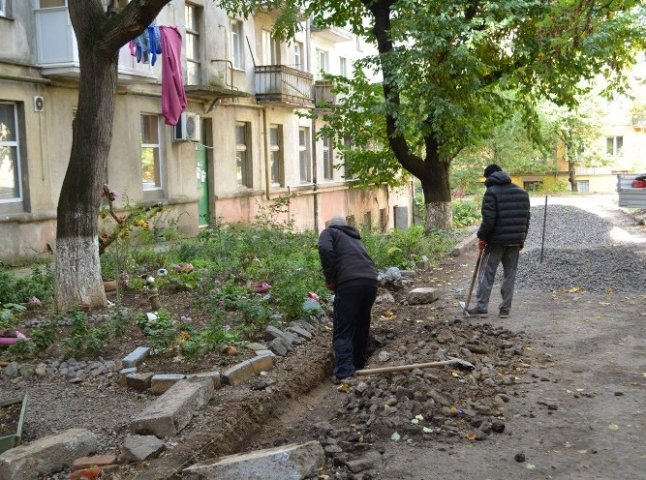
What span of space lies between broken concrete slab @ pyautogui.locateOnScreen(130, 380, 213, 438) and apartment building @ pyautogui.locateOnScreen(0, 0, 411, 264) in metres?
8.82

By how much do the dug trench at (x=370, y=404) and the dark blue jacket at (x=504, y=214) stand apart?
1.27 meters

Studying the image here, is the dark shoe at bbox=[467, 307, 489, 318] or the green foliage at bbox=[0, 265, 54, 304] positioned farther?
the green foliage at bbox=[0, 265, 54, 304]

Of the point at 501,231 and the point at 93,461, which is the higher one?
the point at 501,231

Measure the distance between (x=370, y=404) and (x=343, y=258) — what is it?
185 centimetres

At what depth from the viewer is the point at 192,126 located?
66.9 feet

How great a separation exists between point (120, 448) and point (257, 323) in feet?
10.3

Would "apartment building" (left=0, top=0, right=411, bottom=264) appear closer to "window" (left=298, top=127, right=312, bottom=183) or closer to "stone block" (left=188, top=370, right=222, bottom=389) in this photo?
"window" (left=298, top=127, right=312, bottom=183)

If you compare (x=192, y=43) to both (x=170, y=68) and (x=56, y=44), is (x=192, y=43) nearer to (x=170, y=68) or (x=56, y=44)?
(x=170, y=68)

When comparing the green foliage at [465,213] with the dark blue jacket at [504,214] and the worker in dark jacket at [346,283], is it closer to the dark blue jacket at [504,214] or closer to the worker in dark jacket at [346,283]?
the dark blue jacket at [504,214]

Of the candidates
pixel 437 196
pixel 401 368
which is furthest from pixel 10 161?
pixel 401 368

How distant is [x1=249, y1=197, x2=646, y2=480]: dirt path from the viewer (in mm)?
4785

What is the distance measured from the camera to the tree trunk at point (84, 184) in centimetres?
873

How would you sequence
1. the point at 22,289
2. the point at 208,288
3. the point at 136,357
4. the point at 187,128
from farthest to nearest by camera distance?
the point at 187,128 < the point at 208,288 < the point at 22,289 < the point at 136,357

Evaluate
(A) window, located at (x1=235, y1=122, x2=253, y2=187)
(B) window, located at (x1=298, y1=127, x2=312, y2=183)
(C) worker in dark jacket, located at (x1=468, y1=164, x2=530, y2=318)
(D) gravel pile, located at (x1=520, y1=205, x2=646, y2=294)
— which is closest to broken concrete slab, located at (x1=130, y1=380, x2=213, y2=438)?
(C) worker in dark jacket, located at (x1=468, y1=164, x2=530, y2=318)
